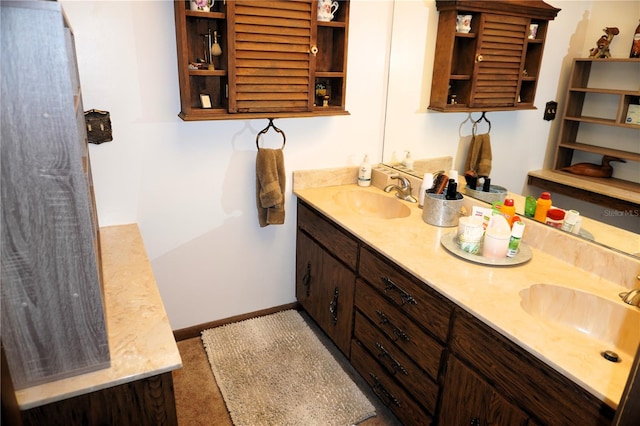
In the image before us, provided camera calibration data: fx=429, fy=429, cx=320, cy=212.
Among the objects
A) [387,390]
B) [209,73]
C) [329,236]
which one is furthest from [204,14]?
[387,390]

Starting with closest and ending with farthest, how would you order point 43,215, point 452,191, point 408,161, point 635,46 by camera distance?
point 43,215 → point 635,46 → point 452,191 → point 408,161

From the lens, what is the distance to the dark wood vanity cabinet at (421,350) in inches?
44.1

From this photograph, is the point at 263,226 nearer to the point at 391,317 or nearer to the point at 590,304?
the point at 391,317

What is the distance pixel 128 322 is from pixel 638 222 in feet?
5.32

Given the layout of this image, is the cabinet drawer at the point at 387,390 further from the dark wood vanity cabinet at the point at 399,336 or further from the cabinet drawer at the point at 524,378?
the cabinet drawer at the point at 524,378

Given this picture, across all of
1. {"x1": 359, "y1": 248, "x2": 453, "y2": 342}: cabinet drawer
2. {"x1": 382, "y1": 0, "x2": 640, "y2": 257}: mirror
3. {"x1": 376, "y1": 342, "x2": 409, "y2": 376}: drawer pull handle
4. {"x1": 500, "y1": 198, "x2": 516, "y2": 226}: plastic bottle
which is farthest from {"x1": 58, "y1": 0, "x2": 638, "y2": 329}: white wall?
{"x1": 376, "y1": 342, "x2": 409, "y2": 376}: drawer pull handle

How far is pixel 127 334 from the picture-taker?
1.22m

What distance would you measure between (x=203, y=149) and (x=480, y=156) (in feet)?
4.20

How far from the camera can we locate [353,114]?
234 centimetres

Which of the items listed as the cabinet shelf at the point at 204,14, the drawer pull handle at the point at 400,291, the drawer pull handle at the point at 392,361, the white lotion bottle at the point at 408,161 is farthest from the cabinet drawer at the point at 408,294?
the cabinet shelf at the point at 204,14

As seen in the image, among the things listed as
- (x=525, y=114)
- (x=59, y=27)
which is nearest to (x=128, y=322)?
(x=59, y=27)

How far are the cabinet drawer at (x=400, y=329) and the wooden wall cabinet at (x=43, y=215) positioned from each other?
101 centimetres

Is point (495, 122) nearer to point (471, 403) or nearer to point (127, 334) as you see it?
point (471, 403)

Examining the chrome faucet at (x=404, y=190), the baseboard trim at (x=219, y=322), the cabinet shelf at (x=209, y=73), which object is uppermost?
the cabinet shelf at (x=209, y=73)
